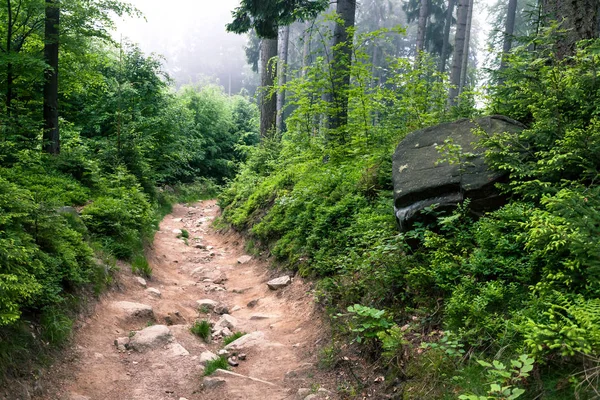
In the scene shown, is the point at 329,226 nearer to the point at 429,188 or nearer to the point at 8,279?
the point at 429,188

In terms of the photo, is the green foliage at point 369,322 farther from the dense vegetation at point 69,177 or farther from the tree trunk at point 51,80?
the tree trunk at point 51,80

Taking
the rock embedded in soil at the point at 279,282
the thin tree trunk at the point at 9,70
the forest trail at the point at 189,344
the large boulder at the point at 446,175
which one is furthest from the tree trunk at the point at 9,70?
the large boulder at the point at 446,175

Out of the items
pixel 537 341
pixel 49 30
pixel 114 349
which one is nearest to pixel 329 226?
pixel 114 349

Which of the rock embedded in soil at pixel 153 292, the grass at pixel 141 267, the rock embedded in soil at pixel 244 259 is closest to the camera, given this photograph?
the rock embedded in soil at pixel 153 292

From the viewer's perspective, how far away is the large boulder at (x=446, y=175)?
14.1 feet

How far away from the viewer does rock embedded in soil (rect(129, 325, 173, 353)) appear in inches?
188

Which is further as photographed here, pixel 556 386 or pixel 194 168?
pixel 194 168

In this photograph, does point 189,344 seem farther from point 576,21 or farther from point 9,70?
point 9,70

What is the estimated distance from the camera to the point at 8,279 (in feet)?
10.9

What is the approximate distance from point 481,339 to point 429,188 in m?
2.03

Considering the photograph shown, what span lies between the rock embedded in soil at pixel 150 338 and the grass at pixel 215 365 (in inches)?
31.0

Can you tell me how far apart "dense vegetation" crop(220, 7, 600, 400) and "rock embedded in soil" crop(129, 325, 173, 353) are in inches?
84.1

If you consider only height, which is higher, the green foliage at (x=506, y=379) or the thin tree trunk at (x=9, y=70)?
the thin tree trunk at (x=9, y=70)

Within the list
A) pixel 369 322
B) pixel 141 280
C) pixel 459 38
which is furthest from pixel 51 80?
pixel 459 38
